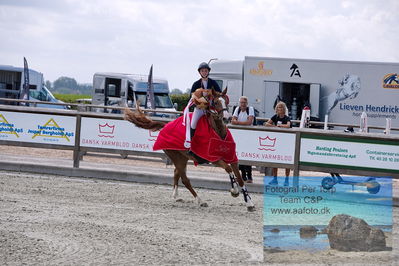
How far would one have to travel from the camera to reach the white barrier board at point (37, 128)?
56.5 feet

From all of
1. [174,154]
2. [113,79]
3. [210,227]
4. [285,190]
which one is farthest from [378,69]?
[285,190]

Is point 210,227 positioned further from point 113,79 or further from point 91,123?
point 113,79

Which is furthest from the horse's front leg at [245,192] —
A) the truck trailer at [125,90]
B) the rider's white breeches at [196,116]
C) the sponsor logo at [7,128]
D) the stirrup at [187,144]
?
the truck trailer at [125,90]

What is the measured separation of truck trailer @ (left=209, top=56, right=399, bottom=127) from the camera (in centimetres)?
2912

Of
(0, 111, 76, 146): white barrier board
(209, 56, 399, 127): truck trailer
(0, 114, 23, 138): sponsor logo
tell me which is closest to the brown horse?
(0, 111, 76, 146): white barrier board

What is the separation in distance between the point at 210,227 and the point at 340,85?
20.4m

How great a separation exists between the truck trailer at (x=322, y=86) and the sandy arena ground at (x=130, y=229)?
1559 cm

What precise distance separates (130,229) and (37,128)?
8.30 metres

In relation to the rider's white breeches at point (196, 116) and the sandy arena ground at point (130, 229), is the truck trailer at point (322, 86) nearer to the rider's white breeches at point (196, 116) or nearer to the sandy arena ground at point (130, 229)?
the sandy arena ground at point (130, 229)

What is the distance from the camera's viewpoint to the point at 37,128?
688 inches

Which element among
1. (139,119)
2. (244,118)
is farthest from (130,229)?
(244,118)

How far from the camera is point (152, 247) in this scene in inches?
337

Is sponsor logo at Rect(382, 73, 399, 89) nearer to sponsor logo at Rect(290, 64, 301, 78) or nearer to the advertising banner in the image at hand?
sponsor logo at Rect(290, 64, 301, 78)

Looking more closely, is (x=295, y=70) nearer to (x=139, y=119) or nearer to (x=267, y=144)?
(x=267, y=144)
